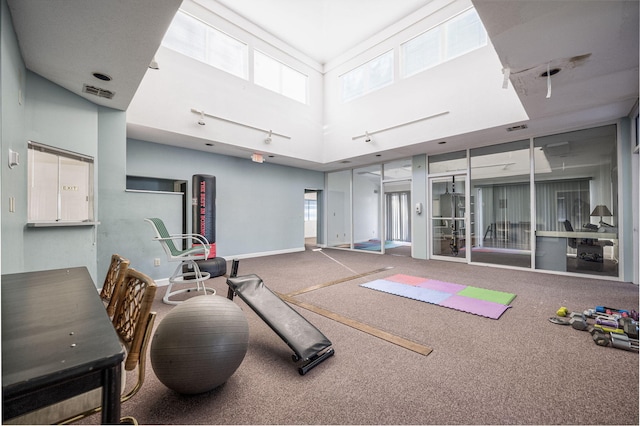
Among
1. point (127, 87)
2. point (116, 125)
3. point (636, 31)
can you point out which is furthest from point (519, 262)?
point (116, 125)

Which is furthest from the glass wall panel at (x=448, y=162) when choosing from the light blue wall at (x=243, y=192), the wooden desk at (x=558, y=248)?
the light blue wall at (x=243, y=192)

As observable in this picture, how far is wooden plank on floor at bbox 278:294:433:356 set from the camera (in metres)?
2.22

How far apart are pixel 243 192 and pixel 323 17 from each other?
4.51 metres

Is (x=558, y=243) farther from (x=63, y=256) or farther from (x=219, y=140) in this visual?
(x=63, y=256)

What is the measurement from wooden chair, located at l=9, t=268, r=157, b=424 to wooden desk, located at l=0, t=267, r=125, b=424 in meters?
0.18

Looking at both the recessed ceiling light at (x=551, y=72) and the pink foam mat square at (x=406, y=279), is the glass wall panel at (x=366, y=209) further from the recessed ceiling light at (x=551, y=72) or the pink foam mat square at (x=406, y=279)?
the recessed ceiling light at (x=551, y=72)

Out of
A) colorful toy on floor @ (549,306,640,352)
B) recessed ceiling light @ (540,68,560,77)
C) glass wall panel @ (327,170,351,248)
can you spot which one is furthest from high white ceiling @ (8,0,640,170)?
glass wall panel @ (327,170,351,248)

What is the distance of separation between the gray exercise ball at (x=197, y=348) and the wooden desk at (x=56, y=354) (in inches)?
24.7

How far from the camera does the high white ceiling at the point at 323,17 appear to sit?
217 inches

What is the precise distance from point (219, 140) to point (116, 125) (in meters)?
1.77

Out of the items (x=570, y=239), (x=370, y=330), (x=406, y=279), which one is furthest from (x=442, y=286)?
(x=570, y=239)

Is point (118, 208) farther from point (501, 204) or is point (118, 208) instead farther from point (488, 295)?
point (501, 204)

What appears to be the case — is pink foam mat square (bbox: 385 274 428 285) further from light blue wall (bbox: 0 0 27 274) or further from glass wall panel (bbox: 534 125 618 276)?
light blue wall (bbox: 0 0 27 274)

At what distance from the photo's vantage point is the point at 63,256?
124 inches
